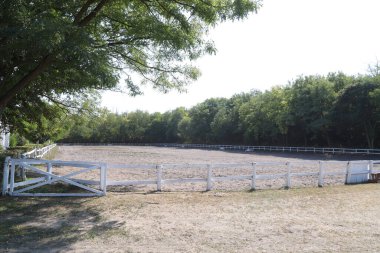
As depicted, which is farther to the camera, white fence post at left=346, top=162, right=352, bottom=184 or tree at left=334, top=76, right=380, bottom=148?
tree at left=334, top=76, right=380, bottom=148

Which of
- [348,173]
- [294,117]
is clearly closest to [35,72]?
[348,173]

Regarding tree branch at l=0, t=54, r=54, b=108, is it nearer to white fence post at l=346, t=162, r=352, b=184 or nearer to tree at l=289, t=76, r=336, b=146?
white fence post at l=346, t=162, r=352, b=184

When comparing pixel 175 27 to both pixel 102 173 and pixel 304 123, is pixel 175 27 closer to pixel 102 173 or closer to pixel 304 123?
pixel 102 173

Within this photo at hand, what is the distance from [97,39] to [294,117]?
58.0 meters

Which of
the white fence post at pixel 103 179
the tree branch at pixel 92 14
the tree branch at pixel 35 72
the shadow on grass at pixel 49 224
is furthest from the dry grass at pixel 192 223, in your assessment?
the tree branch at pixel 92 14

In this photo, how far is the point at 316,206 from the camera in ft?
36.4

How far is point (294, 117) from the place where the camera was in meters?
66.5

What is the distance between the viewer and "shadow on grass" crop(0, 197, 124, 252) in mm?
6835

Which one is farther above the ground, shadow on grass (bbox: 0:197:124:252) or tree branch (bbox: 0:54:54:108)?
tree branch (bbox: 0:54:54:108)

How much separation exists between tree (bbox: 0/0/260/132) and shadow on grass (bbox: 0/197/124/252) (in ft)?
11.5

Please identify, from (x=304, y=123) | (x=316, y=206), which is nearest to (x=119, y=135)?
(x=304, y=123)

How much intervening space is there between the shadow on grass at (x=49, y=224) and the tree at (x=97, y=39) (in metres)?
3.50

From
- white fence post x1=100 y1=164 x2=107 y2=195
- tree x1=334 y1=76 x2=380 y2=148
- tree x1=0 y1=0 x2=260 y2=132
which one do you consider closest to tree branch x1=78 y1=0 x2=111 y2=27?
tree x1=0 y1=0 x2=260 y2=132

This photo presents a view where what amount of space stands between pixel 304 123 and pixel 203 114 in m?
47.7
